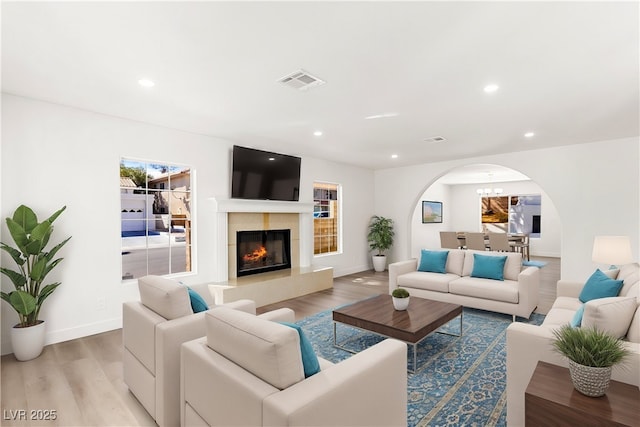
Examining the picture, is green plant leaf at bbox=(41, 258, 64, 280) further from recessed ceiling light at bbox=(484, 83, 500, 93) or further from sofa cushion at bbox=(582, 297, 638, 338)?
recessed ceiling light at bbox=(484, 83, 500, 93)

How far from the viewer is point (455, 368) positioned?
9.32 ft

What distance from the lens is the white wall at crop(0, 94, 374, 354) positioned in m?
3.26

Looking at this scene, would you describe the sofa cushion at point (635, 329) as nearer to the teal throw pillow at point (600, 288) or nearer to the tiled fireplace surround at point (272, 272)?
the teal throw pillow at point (600, 288)

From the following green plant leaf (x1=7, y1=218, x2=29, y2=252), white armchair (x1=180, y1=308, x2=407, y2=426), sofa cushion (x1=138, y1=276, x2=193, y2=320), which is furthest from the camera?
green plant leaf (x1=7, y1=218, x2=29, y2=252)

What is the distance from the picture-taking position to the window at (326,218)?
6902mm

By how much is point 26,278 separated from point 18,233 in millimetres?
530

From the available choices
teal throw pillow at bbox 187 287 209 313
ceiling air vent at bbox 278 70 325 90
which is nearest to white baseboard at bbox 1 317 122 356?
teal throw pillow at bbox 187 287 209 313

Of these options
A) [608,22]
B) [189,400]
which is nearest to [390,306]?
[189,400]

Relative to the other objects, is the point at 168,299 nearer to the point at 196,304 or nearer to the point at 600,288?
the point at 196,304

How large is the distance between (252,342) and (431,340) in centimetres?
275

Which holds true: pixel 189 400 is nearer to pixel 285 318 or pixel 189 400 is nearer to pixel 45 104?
pixel 285 318

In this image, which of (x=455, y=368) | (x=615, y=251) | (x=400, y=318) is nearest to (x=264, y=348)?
(x=400, y=318)

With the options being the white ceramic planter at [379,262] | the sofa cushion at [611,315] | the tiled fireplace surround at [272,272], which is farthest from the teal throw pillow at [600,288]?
the white ceramic planter at [379,262]

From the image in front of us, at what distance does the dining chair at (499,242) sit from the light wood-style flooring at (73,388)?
832 centimetres
